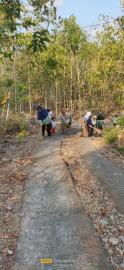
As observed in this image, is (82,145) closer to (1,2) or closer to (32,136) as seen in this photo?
(32,136)

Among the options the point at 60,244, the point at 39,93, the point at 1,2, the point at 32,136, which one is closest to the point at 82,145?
the point at 32,136

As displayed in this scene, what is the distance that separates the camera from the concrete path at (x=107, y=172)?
37.2ft

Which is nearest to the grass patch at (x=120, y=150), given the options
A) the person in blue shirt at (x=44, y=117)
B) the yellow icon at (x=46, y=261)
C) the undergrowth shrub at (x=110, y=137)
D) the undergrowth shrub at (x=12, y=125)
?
the undergrowth shrub at (x=110, y=137)

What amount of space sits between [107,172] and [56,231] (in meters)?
5.51

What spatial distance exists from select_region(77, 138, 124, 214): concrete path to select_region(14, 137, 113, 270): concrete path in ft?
3.57

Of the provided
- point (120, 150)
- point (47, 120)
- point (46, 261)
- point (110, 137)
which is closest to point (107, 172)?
point (120, 150)

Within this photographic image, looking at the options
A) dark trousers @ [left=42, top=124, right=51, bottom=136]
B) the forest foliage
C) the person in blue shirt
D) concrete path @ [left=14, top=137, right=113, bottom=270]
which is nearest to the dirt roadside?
concrete path @ [left=14, top=137, right=113, bottom=270]

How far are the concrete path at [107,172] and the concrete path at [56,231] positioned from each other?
1087 millimetres

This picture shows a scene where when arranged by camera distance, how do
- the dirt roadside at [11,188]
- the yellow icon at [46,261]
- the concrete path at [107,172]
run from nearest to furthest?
the yellow icon at [46,261] < the dirt roadside at [11,188] < the concrete path at [107,172]

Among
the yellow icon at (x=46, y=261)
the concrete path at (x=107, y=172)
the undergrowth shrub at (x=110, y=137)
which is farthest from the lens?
the undergrowth shrub at (x=110, y=137)

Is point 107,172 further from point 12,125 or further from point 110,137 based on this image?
point 12,125

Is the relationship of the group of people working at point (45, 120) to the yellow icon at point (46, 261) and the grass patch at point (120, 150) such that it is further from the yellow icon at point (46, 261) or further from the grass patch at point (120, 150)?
the yellow icon at point (46, 261)

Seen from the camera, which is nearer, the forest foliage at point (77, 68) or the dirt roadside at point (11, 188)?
the dirt roadside at point (11, 188)

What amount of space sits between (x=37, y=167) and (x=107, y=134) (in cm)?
691
